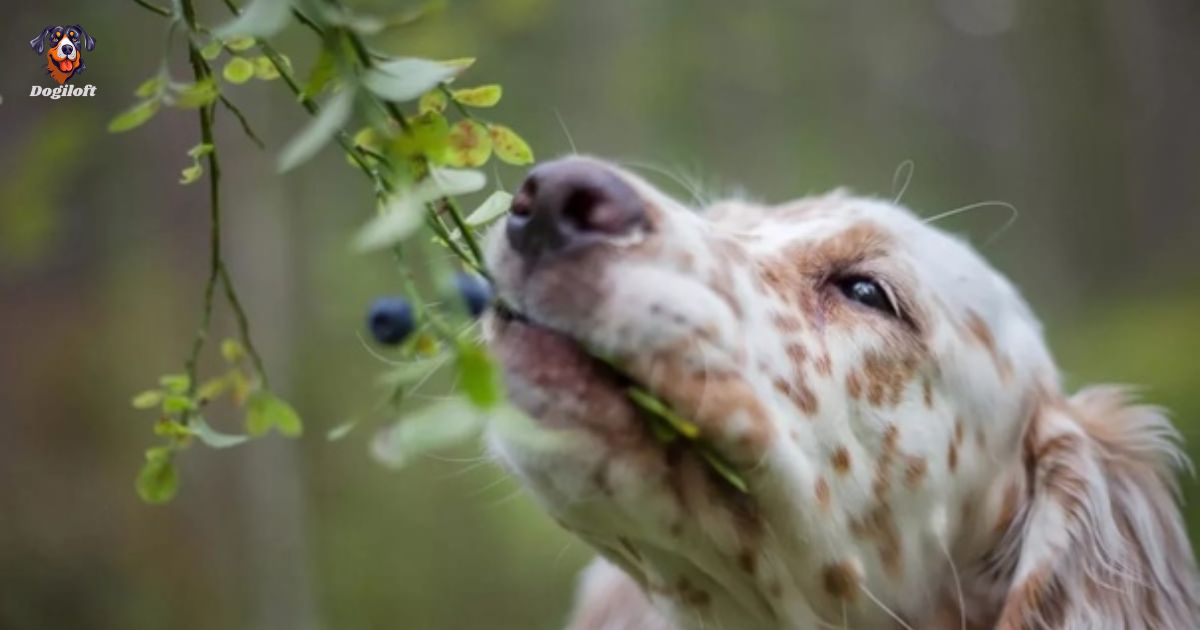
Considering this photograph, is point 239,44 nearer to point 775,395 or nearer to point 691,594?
point 775,395

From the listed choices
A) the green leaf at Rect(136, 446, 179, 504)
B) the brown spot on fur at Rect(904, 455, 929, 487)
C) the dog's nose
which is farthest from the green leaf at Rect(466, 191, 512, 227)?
the brown spot on fur at Rect(904, 455, 929, 487)

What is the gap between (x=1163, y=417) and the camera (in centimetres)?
353

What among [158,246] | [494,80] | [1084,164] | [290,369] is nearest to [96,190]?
[158,246]

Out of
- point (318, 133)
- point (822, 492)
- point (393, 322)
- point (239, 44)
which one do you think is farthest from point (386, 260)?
point (318, 133)

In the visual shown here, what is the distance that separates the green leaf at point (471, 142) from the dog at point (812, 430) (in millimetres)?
196

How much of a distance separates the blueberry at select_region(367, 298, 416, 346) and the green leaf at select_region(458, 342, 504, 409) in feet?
1.02

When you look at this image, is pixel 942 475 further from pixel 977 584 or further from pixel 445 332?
pixel 445 332

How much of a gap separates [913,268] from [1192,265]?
8764mm

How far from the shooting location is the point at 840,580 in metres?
2.72

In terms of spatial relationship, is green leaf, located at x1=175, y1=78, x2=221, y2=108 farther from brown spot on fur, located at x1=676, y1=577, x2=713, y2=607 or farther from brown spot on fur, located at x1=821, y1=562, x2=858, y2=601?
A: brown spot on fur, located at x1=821, y1=562, x2=858, y2=601

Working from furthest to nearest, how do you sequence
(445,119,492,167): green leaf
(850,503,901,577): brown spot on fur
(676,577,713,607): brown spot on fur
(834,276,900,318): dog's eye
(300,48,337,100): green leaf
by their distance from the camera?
1. (834,276,900,318): dog's eye
2. (850,503,901,577): brown spot on fur
3. (676,577,713,607): brown spot on fur
4. (445,119,492,167): green leaf
5. (300,48,337,100): green leaf

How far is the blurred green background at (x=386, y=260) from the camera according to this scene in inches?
310

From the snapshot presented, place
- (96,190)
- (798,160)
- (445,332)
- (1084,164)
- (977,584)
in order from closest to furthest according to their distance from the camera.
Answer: (445,332), (977,584), (96,190), (1084,164), (798,160)

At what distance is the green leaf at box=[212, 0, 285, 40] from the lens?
153 cm
